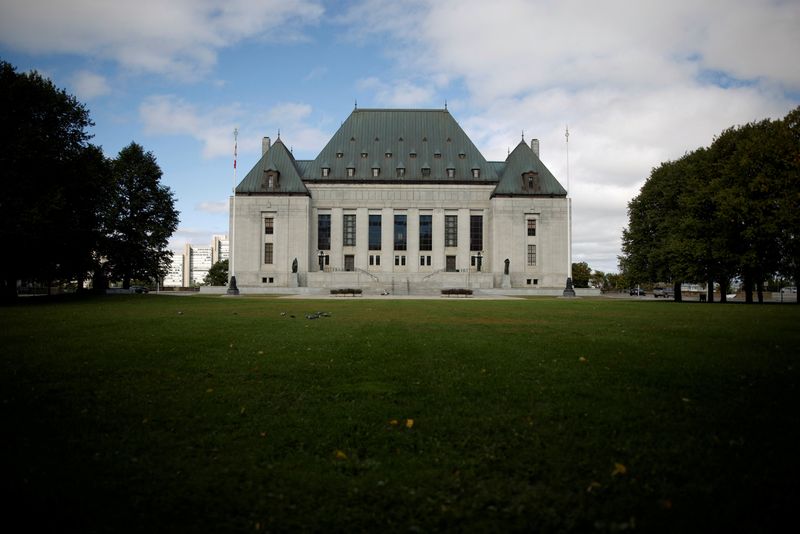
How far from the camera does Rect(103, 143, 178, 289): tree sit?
57.2 metres

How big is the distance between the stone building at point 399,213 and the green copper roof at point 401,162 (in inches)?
6.0

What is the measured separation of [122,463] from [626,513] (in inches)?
216

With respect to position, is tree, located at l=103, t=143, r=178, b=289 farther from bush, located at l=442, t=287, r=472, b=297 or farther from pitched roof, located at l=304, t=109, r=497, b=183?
bush, located at l=442, t=287, r=472, b=297

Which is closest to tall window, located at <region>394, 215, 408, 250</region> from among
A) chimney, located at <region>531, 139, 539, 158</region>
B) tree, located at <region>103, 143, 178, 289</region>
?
chimney, located at <region>531, 139, 539, 158</region>

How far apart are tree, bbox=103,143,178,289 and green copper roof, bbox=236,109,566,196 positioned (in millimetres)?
14576

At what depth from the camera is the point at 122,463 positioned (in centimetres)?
585

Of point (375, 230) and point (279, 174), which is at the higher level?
point (279, 174)

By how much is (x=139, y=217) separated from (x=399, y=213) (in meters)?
34.4

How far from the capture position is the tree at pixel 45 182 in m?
28.9

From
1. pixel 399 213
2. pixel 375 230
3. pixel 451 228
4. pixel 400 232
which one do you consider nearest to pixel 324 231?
pixel 375 230

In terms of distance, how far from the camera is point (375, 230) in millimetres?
74750

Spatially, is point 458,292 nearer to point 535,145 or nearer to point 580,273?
point 535,145

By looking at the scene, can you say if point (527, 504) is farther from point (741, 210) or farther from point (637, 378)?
point (741, 210)

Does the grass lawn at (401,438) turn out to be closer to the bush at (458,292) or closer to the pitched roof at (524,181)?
the bush at (458,292)
